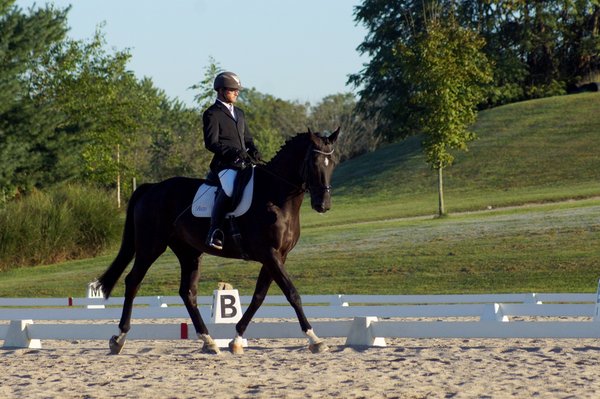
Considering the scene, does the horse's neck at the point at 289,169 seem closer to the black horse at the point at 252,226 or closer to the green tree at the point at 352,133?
the black horse at the point at 252,226

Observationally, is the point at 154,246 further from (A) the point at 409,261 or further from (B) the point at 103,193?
(B) the point at 103,193

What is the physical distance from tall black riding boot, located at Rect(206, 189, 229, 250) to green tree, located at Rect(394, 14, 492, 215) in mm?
28195

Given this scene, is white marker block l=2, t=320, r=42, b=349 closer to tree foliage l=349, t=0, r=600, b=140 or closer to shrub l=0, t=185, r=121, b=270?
shrub l=0, t=185, r=121, b=270

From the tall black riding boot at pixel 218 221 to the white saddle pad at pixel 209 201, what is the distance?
0.32 feet

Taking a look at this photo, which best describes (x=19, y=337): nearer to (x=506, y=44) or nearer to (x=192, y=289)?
(x=192, y=289)

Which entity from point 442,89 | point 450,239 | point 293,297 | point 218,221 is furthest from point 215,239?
point 442,89

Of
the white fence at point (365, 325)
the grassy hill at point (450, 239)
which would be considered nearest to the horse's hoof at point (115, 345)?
the white fence at point (365, 325)

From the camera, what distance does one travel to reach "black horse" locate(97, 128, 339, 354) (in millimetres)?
10836

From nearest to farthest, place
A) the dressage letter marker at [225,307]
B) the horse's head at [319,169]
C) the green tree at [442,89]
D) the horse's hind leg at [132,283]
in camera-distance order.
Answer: the horse's head at [319,169]
the horse's hind leg at [132,283]
the dressage letter marker at [225,307]
the green tree at [442,89]

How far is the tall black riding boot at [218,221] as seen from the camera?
36.8 feet

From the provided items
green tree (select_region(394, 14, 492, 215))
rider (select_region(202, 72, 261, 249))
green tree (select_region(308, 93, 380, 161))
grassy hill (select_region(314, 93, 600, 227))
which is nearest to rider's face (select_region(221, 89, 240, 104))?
rider (select_region(202, 72, 261, 249))

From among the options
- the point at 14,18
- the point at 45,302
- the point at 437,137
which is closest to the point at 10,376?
the point at 45,302

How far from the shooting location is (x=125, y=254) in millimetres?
12469

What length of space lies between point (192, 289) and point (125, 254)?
971 millimetres
